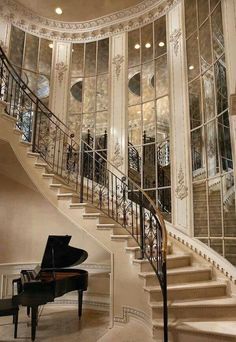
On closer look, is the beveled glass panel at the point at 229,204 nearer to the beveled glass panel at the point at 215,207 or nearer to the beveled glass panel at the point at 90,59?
the beveled glass panel at the point at 215,207

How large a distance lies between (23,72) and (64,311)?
18.8ft

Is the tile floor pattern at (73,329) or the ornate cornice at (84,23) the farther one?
the ornate cornice at (84,23)

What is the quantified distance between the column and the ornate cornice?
0.71m

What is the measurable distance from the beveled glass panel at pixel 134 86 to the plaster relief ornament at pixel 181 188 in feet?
7.51

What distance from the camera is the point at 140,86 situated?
700 centimetres

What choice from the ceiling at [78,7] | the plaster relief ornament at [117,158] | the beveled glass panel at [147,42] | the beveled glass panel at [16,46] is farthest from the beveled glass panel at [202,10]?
the beveled glass panel at [16,46]

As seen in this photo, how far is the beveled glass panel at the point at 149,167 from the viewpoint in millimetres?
→ 6270

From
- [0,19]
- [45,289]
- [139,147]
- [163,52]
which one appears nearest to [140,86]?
[163,52]

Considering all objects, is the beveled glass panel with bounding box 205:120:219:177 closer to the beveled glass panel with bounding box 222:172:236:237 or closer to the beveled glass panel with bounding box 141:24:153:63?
the beveled glass panel with bounding box 222:172:236:237

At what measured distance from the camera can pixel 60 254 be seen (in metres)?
4.95

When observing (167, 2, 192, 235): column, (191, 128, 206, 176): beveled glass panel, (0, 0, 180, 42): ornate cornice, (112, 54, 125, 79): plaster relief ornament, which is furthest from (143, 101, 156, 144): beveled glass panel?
(0, 0, 180, 42): ornate cornice

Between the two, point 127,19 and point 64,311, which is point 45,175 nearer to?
point 64,311

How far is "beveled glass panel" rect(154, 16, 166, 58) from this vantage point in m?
6.73

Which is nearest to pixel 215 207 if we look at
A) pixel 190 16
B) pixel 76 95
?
pixel 190 16
